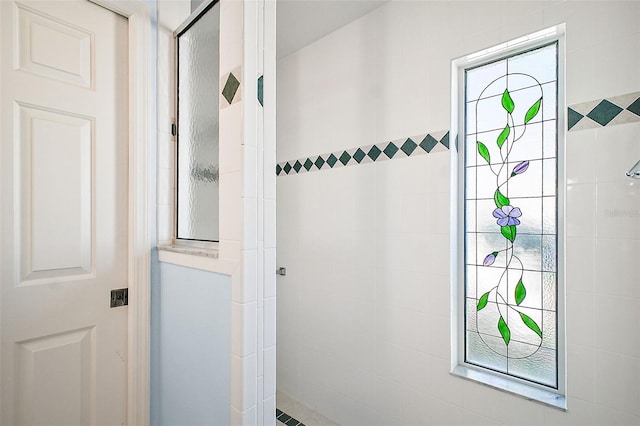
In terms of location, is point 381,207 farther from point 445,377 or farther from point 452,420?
point 452,420

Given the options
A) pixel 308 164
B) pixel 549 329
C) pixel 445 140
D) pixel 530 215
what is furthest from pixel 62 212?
pixel 549 329

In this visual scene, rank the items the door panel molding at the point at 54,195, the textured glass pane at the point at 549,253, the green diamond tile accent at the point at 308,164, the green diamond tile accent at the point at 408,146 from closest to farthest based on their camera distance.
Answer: the door panel molding at the point at 54,195, the textured glass pane at the point at 549,253, the green diamond tile accent at the point at 408,146, the green diamond tile accent at the point at 308,164

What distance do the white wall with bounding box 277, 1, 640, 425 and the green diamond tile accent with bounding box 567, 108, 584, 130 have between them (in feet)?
0.14

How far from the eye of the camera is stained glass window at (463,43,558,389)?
1.43 m

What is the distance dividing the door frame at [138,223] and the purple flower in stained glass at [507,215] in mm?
1582

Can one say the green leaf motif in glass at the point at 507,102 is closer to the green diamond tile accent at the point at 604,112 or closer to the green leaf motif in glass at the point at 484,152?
the green leaf motif in glass at the point at 484,152

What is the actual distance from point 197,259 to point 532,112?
5.08ft

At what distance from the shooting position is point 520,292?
1496 millimetres

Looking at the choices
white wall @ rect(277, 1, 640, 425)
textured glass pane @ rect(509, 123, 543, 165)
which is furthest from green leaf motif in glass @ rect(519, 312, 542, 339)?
textured glass pane @ rect(509, 123, 543, 165)

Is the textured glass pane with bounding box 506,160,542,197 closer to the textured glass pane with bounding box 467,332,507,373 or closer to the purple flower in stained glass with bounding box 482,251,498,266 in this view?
the purple flower in stained glass with bounding box 482,251,498,266

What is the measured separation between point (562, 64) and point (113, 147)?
1.91 meters

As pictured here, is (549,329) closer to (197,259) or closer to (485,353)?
(485,353)

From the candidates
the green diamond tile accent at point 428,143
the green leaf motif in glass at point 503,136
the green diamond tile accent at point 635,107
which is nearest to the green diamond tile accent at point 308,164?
the green diamond tile accent at point 428,143

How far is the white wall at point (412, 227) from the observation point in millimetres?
1231
